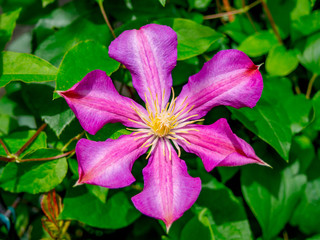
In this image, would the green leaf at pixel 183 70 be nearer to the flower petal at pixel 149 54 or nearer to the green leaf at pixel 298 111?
the flower petal at pixel 149 54

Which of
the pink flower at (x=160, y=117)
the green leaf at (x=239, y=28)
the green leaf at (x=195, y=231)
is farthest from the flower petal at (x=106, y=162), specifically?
the green leaf at (x=239, y=28)

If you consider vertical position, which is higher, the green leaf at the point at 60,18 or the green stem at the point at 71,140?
the green leaf at the point at 60,18

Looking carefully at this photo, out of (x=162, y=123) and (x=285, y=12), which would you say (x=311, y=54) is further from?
(x=162, y=123)

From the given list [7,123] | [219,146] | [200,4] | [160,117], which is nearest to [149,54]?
[160,117]

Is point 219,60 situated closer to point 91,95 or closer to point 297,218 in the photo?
point 91,95

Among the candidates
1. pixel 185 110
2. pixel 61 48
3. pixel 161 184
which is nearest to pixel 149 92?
pixel 185 110

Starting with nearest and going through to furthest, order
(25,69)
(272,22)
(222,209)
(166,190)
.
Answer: (166,190) < (25,69) < (222,209) < (272,22)
